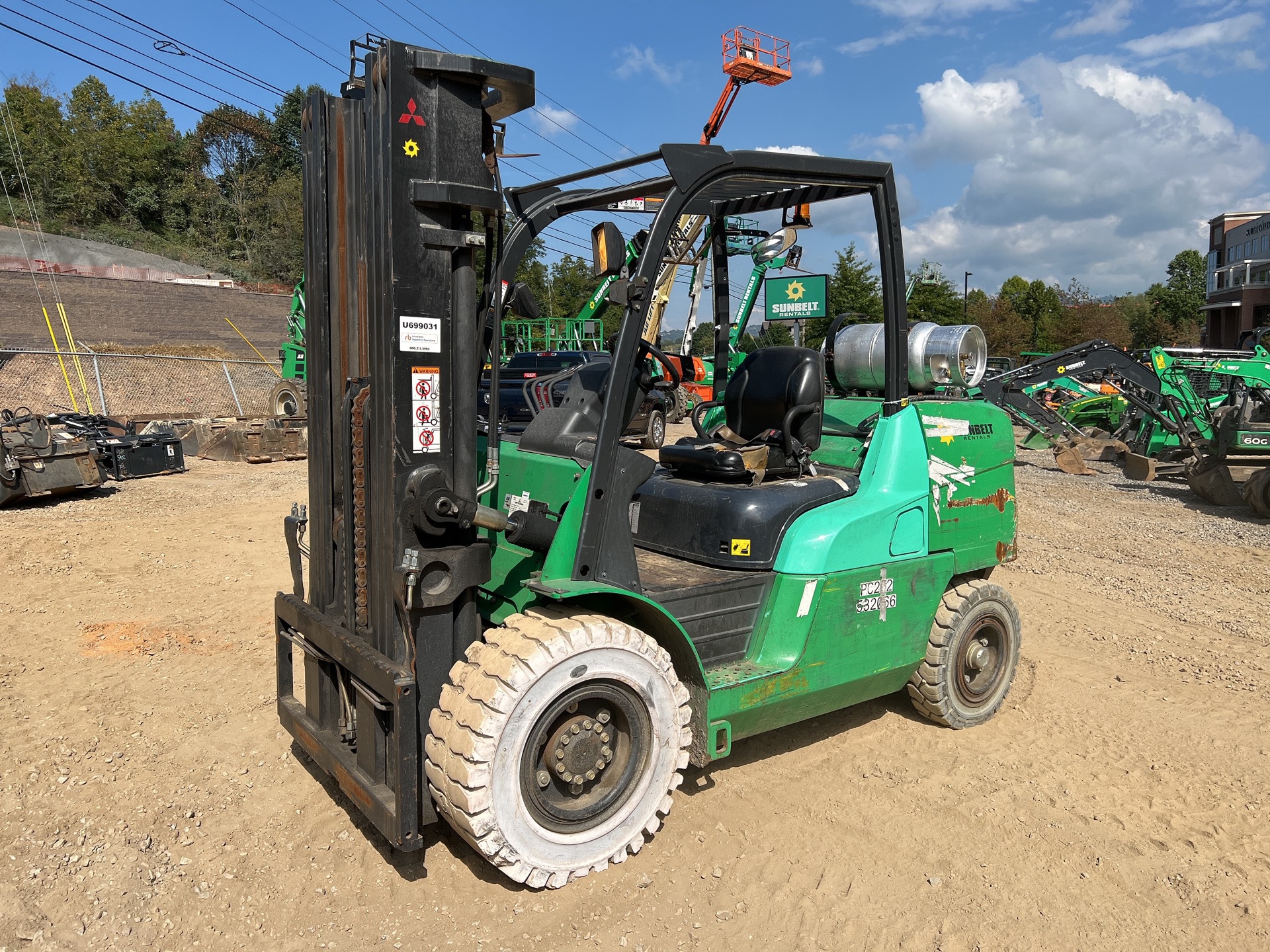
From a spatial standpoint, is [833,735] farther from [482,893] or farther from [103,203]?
[103,203]

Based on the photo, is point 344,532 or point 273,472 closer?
point 344,532

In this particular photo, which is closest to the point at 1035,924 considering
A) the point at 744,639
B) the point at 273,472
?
the point at 744,639

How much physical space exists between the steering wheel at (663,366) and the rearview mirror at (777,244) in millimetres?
810

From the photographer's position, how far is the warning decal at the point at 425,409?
3.35m

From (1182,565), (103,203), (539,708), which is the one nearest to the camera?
(539,708)

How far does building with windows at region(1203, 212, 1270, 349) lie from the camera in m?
57.4

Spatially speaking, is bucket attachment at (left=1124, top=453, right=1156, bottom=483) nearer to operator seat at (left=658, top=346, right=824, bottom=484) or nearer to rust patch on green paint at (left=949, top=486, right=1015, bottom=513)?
rust patch on green paint at (left=949, top=486, right=1015, bottom=513)

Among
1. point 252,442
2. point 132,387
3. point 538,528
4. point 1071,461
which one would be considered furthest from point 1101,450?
point 132,387

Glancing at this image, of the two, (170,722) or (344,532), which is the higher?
(344,532)

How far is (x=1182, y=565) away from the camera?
30.9 feet

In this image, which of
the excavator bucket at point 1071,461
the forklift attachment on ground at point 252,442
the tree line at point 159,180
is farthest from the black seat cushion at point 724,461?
the tree line at point 159,180

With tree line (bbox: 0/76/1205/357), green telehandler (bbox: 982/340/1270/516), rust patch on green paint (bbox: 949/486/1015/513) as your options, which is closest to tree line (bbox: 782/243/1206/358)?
tree line (bbox: 0/76/1205/357)

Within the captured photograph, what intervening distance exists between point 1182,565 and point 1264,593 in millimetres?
1174

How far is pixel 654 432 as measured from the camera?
1872cm
